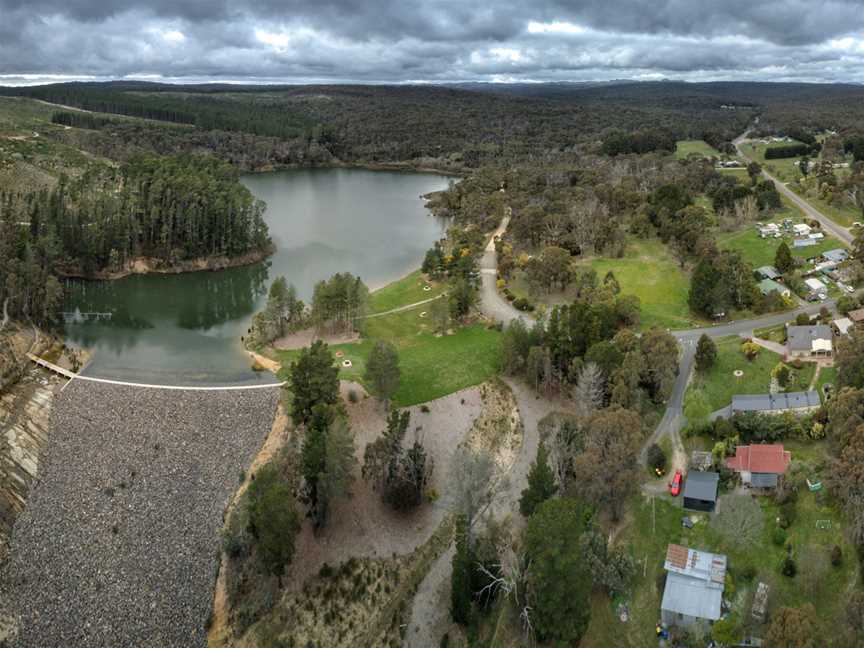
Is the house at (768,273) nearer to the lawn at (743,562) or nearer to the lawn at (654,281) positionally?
the lawn at (654,281)

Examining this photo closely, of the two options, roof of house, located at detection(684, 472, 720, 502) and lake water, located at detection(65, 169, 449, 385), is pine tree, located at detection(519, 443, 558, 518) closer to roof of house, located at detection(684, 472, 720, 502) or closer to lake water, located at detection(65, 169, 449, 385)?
roof of house, located at detection(684, 472, 720, 502)

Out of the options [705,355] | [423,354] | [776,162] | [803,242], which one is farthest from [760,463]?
[776,162]

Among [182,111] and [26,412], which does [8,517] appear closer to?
[26,412]

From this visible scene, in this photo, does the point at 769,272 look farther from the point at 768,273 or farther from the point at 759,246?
the point at 759,246

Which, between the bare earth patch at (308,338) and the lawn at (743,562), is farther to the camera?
the bare earth patch at (308,338)

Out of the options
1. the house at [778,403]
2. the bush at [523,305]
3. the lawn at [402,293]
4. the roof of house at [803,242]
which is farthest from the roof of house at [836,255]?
the lawn at [402,293]

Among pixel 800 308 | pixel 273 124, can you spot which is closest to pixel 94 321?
pixel 800 308

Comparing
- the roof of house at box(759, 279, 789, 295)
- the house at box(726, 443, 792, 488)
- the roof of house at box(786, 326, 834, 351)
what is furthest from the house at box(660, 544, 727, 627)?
the roof of house at box(759, 279, 789, 295)
